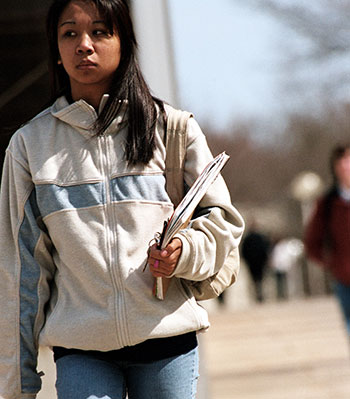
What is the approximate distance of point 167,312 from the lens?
8.79 ft

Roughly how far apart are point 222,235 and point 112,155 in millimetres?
403

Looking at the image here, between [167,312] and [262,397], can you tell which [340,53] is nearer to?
[262,397]

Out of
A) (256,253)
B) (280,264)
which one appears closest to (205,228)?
(256,253)

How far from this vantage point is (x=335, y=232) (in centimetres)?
681

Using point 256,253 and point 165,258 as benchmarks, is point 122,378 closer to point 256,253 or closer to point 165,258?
point 165,258

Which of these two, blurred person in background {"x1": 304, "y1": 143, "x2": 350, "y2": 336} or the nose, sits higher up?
the nose

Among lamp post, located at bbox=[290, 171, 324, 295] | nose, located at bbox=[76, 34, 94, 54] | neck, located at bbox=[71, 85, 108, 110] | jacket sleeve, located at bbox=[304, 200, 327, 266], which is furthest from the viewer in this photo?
lamp post, located at bbox=[290, 171, 324, 295]

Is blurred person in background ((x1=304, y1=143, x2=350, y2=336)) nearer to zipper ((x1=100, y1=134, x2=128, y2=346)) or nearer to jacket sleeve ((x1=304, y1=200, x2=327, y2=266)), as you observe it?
jacket sleeve ((x1=304, y1=200, x2=327, y2=266))

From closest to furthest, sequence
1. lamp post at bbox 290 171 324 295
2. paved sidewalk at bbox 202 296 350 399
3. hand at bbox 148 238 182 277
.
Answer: hand at bbox 148 238 182 277
paved sidewalk at bbox 202 296 350 399
lamp post at bbox 290 171 324 295

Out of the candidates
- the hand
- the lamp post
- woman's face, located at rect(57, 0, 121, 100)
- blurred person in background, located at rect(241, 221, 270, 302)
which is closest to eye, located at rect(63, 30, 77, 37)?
woman's face, located at rect(57, 0, 121, 100)

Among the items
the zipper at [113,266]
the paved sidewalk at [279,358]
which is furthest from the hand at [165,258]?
the paved sidewalk at [279,358]

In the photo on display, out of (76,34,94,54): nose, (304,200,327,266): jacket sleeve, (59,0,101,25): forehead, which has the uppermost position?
(59,0,101,25): forehead

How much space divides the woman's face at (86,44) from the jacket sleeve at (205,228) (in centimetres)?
31

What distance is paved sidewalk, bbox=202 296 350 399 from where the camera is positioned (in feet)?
25.8
